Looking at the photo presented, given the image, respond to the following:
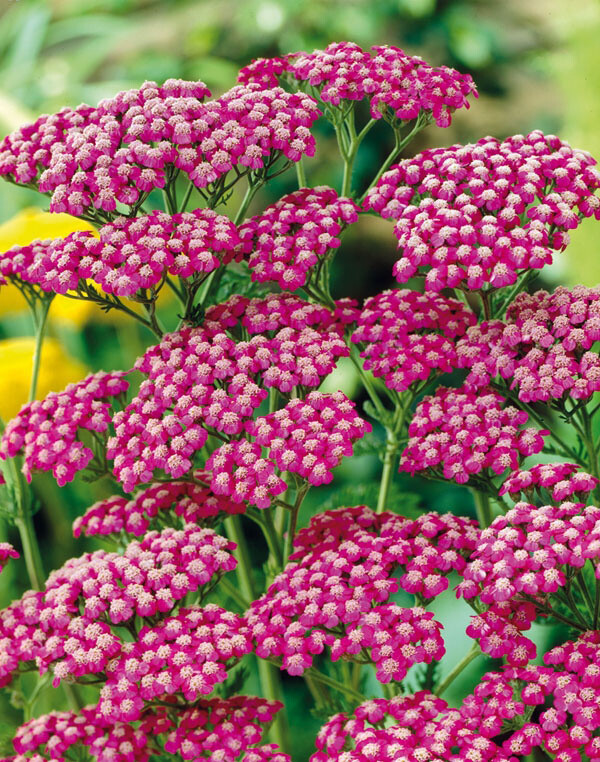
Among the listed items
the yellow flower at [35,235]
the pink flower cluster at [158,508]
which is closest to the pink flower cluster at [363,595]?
the pink flower cluster at [158,508]

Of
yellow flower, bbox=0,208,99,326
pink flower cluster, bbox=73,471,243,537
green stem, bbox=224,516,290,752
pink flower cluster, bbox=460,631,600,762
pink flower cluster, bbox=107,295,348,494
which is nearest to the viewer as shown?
pink flower cluster, bbox=460,631,600,762

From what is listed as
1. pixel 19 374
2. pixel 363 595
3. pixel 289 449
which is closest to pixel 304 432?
pixel 289 449

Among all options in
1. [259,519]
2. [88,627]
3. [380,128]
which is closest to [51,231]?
[259,519]

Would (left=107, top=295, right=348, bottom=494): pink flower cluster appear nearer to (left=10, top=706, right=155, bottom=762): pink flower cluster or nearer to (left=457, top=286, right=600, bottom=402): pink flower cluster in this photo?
(left=457, top=286, right=600, bottom=402): pink flower cluster

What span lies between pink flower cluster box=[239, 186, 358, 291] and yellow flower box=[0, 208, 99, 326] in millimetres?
532

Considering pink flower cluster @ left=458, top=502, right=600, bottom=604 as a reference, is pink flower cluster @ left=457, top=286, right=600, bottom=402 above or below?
above

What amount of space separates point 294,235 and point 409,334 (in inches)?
6.8

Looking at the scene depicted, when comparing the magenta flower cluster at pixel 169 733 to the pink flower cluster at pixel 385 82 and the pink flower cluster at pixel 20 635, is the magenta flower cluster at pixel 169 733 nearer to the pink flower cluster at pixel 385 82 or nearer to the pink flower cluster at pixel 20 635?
the pink flower cluster at pixel 20 635

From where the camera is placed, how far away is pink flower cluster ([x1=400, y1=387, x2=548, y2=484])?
1.02 m

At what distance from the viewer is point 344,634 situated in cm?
99

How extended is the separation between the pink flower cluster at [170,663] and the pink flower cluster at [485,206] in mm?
396

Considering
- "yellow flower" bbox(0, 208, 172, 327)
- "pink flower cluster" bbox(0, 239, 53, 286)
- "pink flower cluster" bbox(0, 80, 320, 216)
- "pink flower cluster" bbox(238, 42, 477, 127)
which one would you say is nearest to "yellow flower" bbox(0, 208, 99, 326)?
"yellow flower" bbox(0, 208, 172, 327)

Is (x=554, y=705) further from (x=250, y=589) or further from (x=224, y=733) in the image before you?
(x=250, y=589)

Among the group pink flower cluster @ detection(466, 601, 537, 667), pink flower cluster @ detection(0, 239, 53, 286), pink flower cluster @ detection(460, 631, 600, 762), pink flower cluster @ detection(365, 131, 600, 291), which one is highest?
pink flower cluster @ detection(0, 239, 53, 286)
